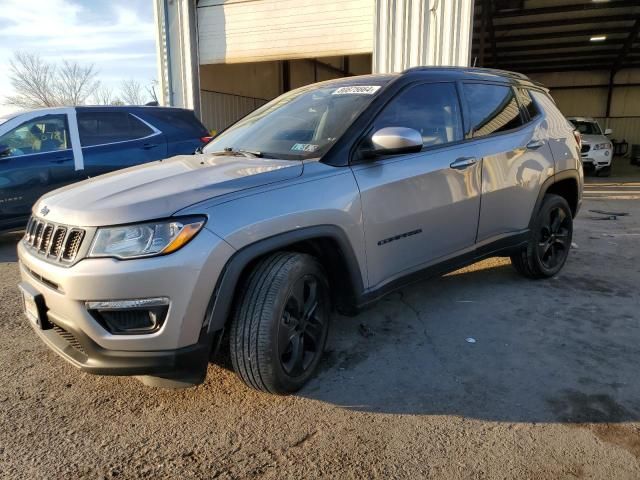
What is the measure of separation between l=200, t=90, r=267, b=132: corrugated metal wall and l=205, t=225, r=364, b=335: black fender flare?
10592 mm

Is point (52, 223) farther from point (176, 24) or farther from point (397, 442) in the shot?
point (176, 24)

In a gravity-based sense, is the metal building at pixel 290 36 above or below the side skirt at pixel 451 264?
above

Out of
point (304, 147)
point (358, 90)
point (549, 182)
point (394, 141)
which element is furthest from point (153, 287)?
point (549, 182)

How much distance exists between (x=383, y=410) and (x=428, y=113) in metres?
1.98

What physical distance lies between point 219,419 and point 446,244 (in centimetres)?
188

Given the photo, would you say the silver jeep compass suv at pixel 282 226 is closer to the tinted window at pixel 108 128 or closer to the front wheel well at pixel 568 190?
the front wheel well at pixel 568 190

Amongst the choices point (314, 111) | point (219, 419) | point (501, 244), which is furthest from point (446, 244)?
point (219, 419)

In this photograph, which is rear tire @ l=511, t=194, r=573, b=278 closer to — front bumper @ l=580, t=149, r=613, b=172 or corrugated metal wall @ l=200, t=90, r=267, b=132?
corrugated metal wall @ l=200, t=90, r=267, b=132

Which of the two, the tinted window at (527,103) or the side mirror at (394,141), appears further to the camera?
the tinted window at (527,103)

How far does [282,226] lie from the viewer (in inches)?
95.8

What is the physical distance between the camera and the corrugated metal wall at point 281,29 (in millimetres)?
10180

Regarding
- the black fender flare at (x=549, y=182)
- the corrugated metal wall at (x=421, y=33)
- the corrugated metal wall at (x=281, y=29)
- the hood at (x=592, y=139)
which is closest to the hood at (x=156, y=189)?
the black fender flare at (x=549, y=182)

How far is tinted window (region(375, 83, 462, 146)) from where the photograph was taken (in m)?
3.16

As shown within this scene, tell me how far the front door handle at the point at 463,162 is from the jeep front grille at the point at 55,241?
7.69 feet
